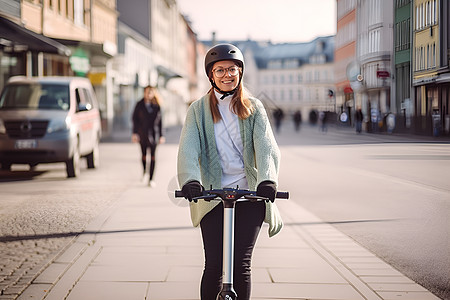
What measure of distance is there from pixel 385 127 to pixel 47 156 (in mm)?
11273

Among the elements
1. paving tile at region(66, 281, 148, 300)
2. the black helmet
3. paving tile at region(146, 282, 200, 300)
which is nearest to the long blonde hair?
the black helmet

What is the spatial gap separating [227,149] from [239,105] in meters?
0.24

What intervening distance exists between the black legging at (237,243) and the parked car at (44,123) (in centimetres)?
1150

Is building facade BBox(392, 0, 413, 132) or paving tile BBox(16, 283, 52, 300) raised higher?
building facade BBox(392, 0, 413, 132)

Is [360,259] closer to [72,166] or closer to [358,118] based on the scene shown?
[358,118]

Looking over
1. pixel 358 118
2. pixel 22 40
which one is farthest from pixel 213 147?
pixel 22 40

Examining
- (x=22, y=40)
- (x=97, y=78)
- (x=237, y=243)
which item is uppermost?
(x=97, y=78)

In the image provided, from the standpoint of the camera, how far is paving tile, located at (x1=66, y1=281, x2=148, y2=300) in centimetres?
554

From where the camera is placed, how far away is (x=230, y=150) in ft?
14.1

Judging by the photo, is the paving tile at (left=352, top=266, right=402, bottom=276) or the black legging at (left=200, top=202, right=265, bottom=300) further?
the paving tile at (left=352, top=266, right=402, bottom=276)

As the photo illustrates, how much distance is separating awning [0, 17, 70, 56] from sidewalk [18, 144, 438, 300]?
12.0 metres

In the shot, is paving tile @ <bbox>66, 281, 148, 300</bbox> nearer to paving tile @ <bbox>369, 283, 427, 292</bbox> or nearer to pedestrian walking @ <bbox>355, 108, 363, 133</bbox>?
paving tile @ <bbox>369, 283, 427, 292</bbox>

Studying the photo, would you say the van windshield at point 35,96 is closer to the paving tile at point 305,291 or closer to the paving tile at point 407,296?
the paving tile at point 305,291

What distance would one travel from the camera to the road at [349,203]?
17.8 feet
